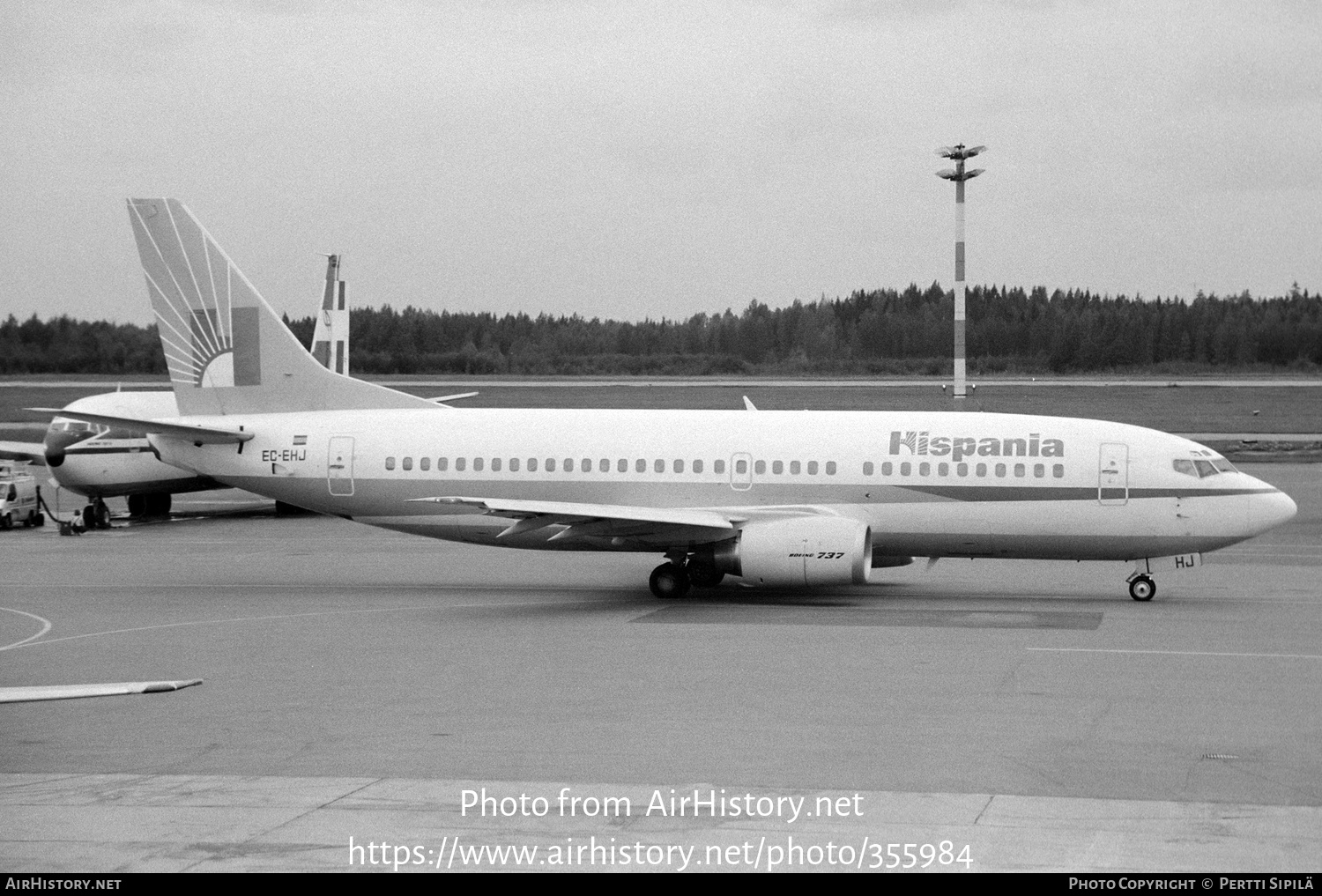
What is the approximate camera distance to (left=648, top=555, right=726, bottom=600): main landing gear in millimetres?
26766

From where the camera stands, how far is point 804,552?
82.4 ft

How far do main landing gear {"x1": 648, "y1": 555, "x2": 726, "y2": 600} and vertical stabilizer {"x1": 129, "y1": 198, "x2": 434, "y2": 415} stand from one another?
6.62 meters

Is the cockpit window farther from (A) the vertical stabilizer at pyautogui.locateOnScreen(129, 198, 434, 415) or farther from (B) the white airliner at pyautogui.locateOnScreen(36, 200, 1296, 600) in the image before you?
(A) the vertical stabilizer at pyautogui.locateOnScreen(129, 198, 434, 415)

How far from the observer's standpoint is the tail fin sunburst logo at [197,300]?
30125 millimetres

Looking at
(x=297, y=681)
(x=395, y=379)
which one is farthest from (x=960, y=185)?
(x=395, y=379)

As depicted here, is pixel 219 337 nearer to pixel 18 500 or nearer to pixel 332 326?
pixel 18 500

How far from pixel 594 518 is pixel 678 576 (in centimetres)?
235

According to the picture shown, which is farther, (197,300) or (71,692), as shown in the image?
(197,300)

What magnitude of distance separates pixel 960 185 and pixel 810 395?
1074 inches

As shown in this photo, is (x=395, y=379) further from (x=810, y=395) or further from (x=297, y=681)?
(x=297, y=681)

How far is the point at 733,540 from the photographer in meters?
26.2

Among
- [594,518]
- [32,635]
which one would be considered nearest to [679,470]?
[594,518]

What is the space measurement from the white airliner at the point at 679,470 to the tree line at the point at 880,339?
1927 inches
